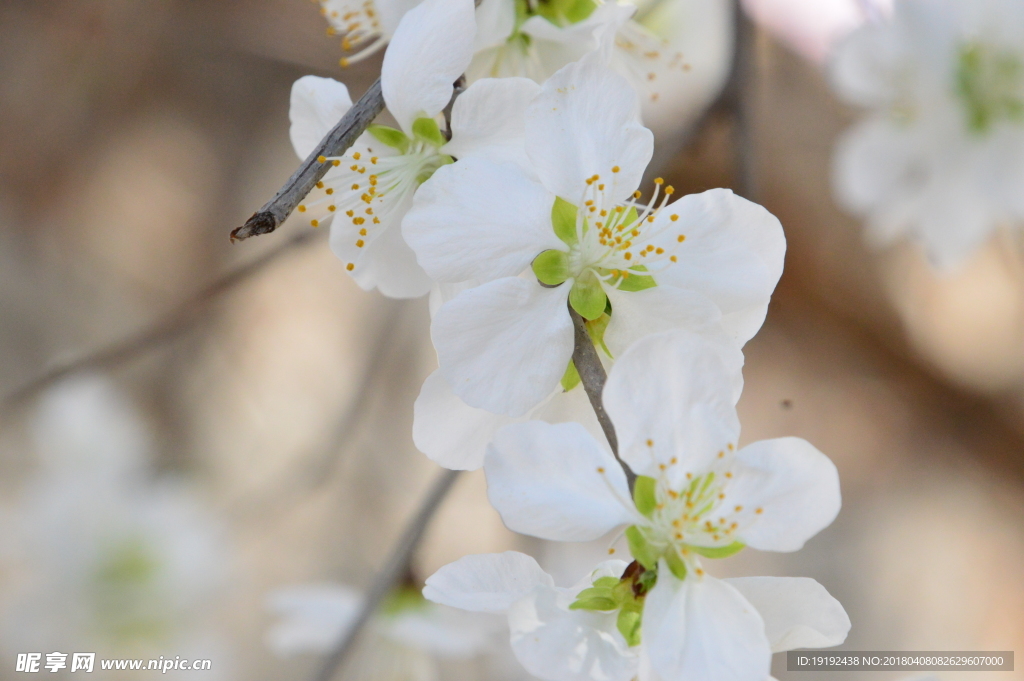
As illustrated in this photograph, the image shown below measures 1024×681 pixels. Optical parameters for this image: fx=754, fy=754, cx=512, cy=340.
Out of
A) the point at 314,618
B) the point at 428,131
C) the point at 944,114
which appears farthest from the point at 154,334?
the point at 944,114

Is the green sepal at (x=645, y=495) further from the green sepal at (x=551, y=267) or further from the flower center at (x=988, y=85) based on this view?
the flower center at (x=988, y=85)

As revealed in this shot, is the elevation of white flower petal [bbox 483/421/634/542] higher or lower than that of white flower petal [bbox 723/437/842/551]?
higher

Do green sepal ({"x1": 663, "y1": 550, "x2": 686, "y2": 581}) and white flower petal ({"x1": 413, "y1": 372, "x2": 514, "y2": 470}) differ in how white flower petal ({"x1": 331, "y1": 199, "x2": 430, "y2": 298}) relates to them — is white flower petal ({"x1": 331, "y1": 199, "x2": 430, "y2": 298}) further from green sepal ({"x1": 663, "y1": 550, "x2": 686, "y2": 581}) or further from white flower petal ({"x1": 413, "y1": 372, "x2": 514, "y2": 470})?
green sepal ({"x1": 663, "y1": 550, "x2": 686, "y2": 581})

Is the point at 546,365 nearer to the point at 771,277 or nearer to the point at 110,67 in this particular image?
the point at 771,277

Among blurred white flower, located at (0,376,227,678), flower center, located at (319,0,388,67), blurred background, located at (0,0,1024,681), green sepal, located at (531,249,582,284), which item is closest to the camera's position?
green sepal, located at (531,249,582,284)

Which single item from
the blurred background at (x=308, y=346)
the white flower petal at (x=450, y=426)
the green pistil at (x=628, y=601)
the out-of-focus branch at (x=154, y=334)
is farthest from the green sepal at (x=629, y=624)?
the blurred background at (x=308, y=346)

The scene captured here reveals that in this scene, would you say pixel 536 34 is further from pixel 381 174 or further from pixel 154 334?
pixel 154 334

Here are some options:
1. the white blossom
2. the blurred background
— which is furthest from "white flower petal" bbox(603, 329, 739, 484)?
the blurred background

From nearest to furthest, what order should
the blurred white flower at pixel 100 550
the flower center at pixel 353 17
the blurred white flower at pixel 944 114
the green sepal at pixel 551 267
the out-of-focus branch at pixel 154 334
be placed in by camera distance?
1. the green sepal at pixel 551 267
2. the flower center at pixel 353 17
3. the out-of-focus branch at pixel 154 334
4. the blurred white flower at pixel 944 114
5. the blurred white flower at pixel 100 550
